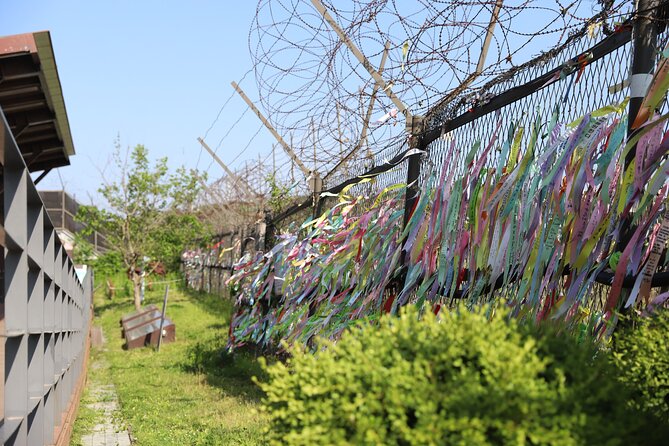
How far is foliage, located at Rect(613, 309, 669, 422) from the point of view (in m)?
2.06

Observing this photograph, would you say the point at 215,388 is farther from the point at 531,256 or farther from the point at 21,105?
the point at 531,256

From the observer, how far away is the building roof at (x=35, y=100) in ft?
25.6

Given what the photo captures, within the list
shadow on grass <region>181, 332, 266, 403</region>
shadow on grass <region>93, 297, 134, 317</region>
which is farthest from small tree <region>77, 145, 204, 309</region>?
shadow on grass <region>181, 332, 266, 403</region>

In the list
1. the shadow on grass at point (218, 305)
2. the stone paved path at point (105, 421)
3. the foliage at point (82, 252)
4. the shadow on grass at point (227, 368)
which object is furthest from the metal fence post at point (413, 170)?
the foliage at point (82, 252)

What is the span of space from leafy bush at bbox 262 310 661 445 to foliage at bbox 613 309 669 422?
18 cm

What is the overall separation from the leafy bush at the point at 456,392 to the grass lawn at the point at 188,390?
0.65 metres

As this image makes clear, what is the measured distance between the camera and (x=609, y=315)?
9.04 ft

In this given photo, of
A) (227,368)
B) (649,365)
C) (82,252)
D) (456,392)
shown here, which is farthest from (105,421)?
(82,252)

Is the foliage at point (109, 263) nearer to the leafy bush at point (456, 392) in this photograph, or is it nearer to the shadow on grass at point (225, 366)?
the shadow on grass at point (225, 366)

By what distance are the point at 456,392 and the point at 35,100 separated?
8754mm

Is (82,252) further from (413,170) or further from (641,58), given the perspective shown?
(641,58)

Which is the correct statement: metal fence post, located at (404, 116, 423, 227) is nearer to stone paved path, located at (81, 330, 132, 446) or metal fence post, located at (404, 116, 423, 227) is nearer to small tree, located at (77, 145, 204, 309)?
stone paved path, located at (81, 330, 132, 446)

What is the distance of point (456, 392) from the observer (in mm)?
1737

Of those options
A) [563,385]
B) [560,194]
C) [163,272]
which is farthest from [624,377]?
[163,272]
